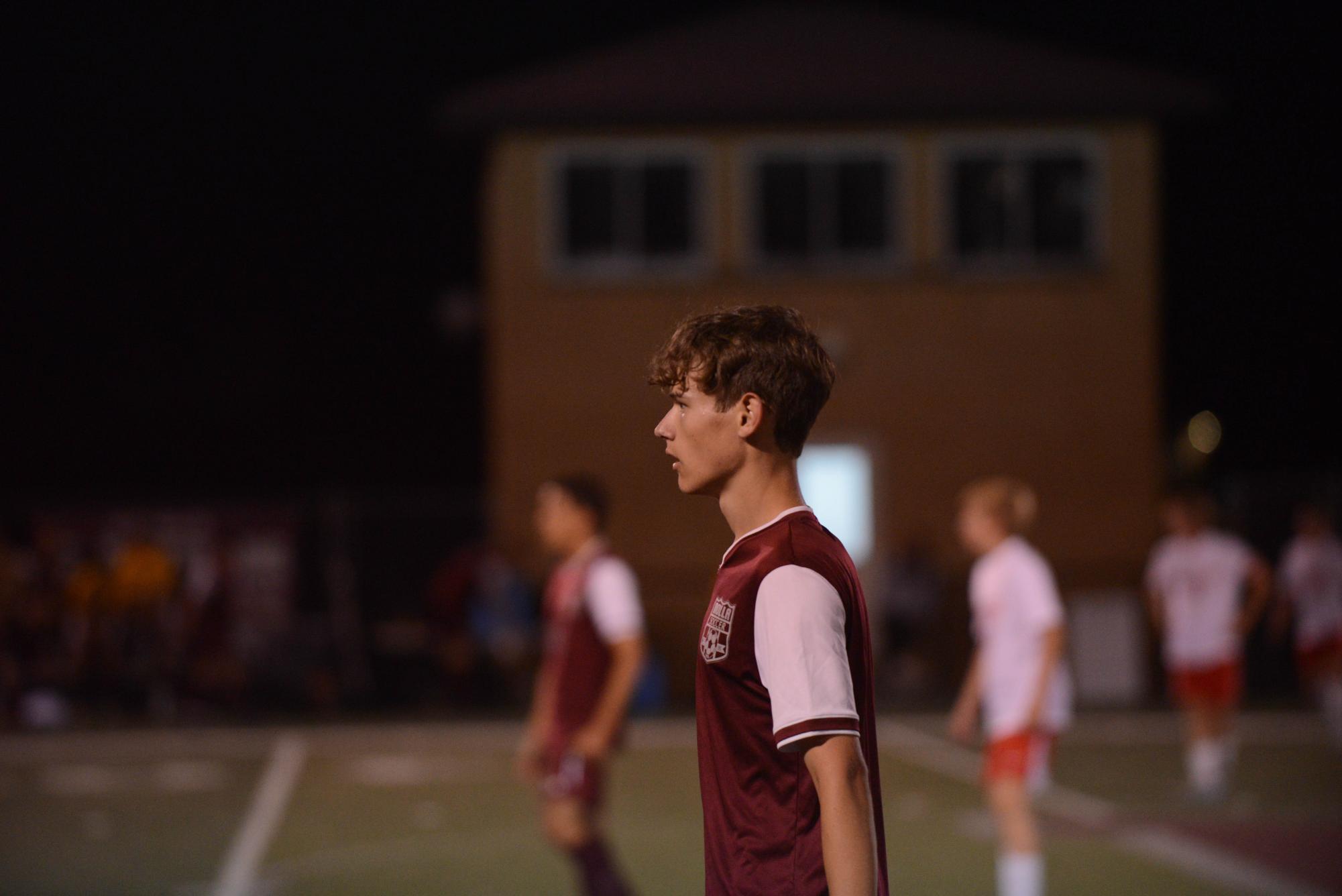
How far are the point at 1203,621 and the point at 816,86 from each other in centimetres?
1326

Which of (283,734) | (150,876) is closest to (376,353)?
(283,734)

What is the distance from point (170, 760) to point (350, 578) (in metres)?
6.22

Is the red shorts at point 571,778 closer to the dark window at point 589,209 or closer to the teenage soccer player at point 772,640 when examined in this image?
the teenage soccer player at point 772,640

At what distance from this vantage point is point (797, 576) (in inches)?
127

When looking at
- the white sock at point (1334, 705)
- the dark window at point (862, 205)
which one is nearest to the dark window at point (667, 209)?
the dark window at point (862, 205)

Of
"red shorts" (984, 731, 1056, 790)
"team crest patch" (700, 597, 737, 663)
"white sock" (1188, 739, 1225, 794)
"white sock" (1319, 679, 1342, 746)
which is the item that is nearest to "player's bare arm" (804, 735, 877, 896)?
"team crest patch" (700, 597, 737, 663)

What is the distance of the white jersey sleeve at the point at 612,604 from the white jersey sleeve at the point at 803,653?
185 inches

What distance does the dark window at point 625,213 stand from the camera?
25234mm

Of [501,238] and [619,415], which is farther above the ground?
[501,238]

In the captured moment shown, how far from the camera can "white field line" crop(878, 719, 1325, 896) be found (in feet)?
33.1

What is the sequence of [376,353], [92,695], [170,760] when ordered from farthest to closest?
[376,353] → [92,695] → [170,760]

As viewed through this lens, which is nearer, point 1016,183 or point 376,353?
point 1016,183

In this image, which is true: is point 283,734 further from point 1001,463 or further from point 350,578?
point 1001,463

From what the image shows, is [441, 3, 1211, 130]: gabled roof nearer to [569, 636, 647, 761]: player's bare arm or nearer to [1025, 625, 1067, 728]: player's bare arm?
[1025, 625, 1067, 728]: player's bare arm
